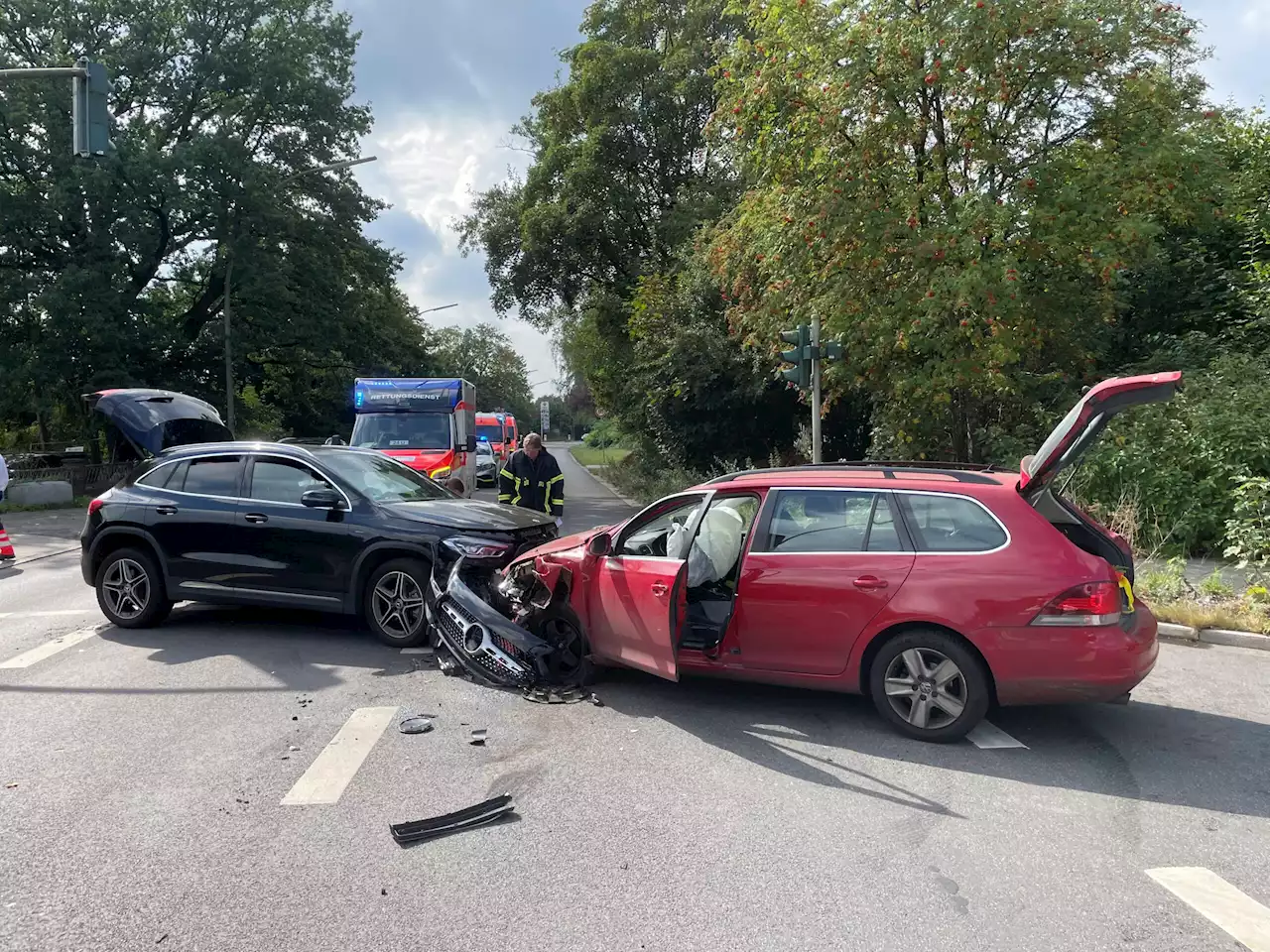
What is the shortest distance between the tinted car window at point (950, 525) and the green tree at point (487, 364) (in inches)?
2306

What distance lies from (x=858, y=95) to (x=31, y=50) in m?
27.4

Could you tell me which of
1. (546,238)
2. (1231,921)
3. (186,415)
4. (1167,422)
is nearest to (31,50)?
(546,238)

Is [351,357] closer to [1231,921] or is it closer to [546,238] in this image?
[546,238]

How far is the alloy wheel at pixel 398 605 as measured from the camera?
23.6 feet

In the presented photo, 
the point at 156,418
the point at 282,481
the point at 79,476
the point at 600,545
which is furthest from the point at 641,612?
the point at 79,476

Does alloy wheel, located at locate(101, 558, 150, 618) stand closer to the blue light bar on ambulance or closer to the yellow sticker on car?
the yellow sticker on car

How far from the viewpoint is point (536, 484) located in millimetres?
10117

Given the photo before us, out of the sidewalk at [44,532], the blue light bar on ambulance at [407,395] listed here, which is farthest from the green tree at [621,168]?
the sidewalk at [44,532]

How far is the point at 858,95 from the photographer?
38.3ft

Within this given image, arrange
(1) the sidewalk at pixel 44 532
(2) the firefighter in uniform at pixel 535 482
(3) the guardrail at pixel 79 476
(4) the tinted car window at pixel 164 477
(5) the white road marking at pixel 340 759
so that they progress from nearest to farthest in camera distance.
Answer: (5) the white road marking at pixel 340 759, (4) the tinted car window at pixel 164 477, (2) the firefighter in uniform at pixel 535 482, (1) the sidewalk at pixel 44 532, (3) the guardrail at pixel 79 476

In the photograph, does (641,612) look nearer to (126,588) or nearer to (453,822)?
(453,822)

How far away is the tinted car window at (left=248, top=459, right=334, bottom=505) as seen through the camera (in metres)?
7.75

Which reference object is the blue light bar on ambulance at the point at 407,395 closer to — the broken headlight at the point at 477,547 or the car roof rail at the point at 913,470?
the broken headlight at the point at 477,547

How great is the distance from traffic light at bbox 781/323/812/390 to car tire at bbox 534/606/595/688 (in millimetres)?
6684
